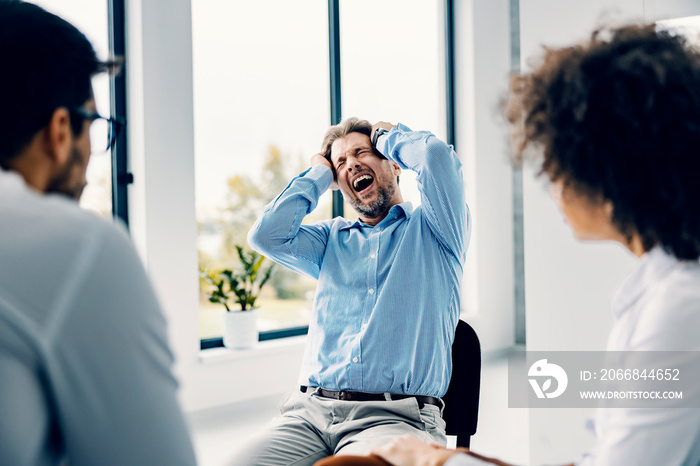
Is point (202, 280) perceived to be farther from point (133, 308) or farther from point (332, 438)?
point (133, 308)

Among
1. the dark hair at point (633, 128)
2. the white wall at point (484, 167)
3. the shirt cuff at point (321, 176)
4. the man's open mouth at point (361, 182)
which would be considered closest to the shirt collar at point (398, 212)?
the man's open mouth at point (361, 182)

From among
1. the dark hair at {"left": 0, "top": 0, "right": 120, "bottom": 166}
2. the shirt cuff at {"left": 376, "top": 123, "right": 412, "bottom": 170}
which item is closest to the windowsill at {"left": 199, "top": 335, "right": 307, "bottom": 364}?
the shirt cuff at {"left": 376, "top": 123, "right": 412, "bottom": 170}

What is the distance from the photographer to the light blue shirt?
1.73 metres

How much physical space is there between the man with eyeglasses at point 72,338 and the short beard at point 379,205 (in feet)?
4.75

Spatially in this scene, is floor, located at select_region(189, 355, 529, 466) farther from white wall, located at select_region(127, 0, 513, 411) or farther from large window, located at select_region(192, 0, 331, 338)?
large window, located at select_region(192, 0, 331, 338)

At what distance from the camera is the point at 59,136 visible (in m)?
0.77

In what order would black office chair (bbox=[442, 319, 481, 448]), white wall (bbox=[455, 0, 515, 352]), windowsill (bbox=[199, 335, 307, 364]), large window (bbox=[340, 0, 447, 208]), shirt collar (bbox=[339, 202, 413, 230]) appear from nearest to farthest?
1. black office chair (bbox=[442, 319, 481, 448])
2. shirt collar (bbox=[339, 202, 413, 230])
3. windowsill (bbox=[199, 335, 307, 364])
4. large window (bbox=[340, 0, 447, 208])
5. white wall (bbox=[455, 0, 515, 352])

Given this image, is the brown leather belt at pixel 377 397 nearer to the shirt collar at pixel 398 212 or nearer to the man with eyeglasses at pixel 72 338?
the shirt collar at pixel 398 212

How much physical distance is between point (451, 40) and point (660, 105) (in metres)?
4.34

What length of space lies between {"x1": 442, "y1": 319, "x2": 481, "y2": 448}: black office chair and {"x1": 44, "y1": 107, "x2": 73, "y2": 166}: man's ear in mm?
1244

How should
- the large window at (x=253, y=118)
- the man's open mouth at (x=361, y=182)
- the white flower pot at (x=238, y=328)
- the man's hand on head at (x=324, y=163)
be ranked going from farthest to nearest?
the large window at (x=253, y=118) < the white flower pot at (x=238, y=328) < the man's hand on head at (x=324, y=163) < the man's open mouth at (x=361, y=182)

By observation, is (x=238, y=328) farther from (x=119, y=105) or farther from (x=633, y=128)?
(x=633, y=128)

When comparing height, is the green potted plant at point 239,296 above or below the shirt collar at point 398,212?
below

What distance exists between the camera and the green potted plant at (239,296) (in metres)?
Result: 3.24
